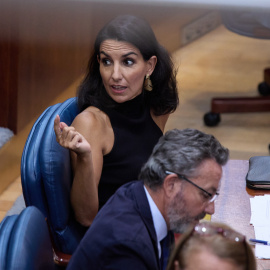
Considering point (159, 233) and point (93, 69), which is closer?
point (159, 233)

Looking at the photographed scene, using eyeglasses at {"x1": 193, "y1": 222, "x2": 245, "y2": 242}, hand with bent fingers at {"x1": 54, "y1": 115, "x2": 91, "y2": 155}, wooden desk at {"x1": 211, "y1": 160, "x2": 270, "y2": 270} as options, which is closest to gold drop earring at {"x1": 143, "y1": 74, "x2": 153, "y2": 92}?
wooden desk at {"x1": 211, "y1": 160, "x2": 270, "y2": 270}

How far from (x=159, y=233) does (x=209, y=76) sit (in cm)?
339

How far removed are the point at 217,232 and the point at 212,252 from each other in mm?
46

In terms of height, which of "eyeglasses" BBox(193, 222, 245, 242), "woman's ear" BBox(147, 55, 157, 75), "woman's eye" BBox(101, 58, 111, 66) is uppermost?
"eyeglasses" BBox(193, 222, 245, 242)

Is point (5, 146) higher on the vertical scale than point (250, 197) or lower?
lower

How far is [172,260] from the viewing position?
3.86ft

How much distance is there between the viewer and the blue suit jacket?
1417mm

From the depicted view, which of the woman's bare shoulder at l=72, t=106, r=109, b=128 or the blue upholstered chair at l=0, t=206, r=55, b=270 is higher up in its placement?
the blue upholstered chair at l=0, t=206, r=55, b=270

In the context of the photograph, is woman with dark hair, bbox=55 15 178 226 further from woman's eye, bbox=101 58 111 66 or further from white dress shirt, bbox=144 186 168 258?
white dress shirt, bbox=144 186 168 258

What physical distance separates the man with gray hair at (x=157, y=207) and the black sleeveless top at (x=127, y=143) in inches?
16.8

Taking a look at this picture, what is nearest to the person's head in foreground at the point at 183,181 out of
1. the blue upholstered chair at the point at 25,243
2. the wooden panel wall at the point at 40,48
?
the blue upholstered chair at the point at 25,243

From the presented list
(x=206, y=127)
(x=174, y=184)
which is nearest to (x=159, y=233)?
(x=174, y=184)

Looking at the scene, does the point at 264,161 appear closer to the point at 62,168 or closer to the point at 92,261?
the point at 62,168

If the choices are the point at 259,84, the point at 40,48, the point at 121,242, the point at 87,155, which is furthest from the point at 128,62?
the point at 259,84
